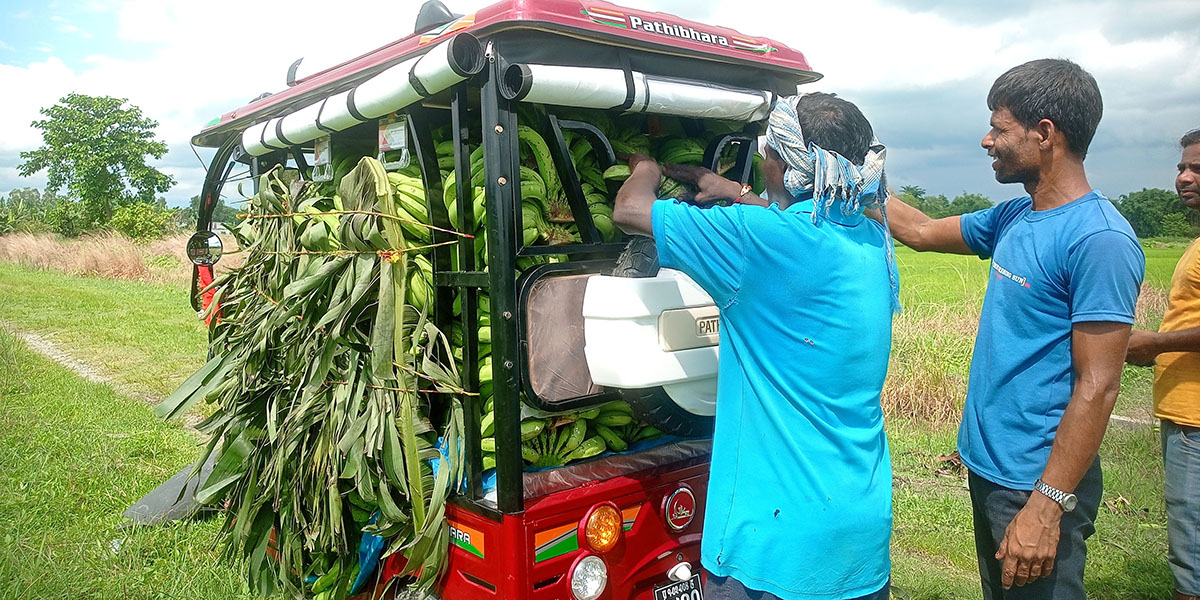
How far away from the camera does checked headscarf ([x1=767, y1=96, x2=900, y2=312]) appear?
2.06 m

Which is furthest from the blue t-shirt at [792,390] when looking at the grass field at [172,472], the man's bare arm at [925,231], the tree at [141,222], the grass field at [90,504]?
the tree at [141,222]

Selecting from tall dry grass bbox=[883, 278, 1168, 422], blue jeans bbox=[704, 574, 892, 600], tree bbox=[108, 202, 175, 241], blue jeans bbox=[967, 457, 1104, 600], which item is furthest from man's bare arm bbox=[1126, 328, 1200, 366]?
tree bbox=[108, 202, 175, 241]

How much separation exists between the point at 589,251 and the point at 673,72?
2.35 ft

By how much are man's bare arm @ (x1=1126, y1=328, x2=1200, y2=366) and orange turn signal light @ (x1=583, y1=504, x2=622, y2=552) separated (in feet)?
6.71

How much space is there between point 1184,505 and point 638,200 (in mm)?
2654

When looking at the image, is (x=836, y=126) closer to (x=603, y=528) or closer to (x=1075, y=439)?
(x=1075, y=439)

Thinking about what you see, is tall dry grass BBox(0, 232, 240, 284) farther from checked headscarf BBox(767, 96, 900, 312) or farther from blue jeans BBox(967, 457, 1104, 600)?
blue jeans BBox(967, 457, 1104, 600)

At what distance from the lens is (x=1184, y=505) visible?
10.3ft

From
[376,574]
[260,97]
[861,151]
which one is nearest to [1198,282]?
[861,151]

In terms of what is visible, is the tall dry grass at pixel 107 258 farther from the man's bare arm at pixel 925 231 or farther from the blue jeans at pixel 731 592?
the blue jeans at pixel 731 592

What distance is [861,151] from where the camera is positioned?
84.1 inches

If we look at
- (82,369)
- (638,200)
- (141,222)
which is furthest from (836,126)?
(141,222)

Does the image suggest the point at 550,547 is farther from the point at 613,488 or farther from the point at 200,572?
the point at 200,572

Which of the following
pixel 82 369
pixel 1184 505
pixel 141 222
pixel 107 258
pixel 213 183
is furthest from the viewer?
pixel 141 222
